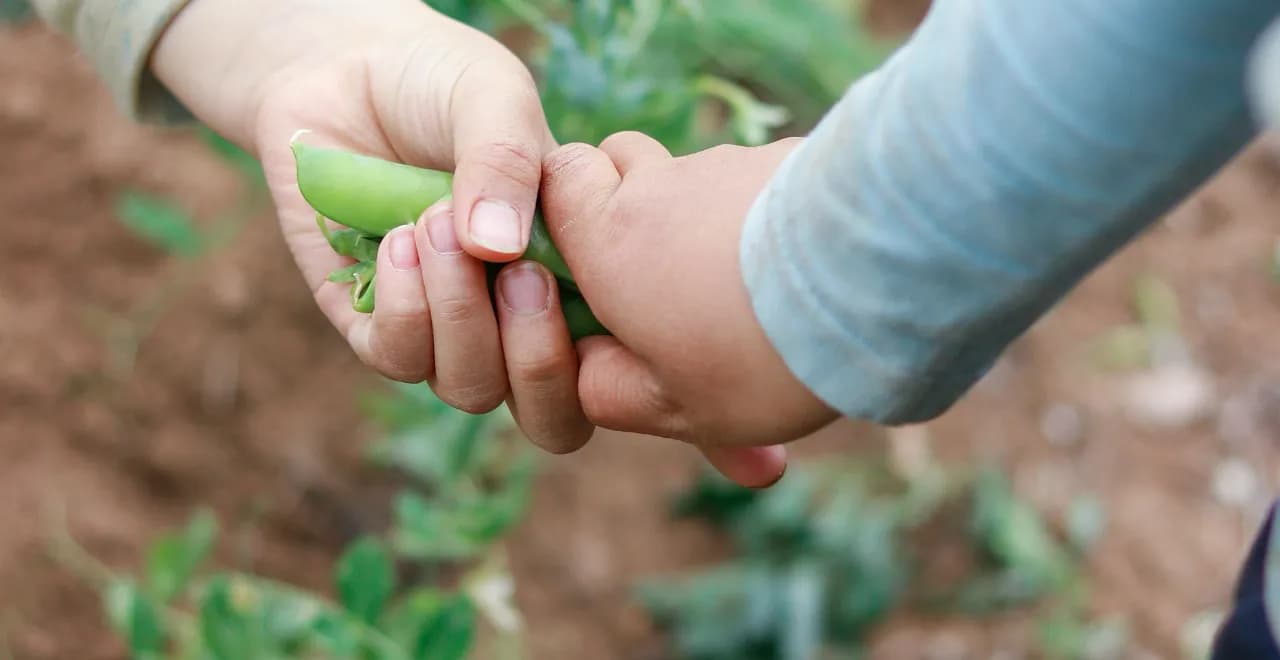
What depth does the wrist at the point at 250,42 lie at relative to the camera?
842mm

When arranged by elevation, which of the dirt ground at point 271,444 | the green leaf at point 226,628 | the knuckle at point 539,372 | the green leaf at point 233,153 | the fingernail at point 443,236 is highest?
the fingernail at point 443,236

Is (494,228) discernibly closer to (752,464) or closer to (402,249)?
(402,249)

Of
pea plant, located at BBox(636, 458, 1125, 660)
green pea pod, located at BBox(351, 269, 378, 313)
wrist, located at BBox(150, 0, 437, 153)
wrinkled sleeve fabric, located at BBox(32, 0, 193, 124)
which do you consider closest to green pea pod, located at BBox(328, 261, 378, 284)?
green pea pod, located at BBox(351, 269, 378, 313)

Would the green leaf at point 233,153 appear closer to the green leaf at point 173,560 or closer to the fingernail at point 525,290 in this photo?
the green leaf at point 173,560

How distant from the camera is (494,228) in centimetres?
63

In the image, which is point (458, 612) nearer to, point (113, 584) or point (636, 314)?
point (636, 314)

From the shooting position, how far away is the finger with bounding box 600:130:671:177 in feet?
2.21

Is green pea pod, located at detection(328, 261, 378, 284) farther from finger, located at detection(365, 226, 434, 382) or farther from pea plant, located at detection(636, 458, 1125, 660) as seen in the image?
pea plant, located at detection(636, 458, 1125, 660)

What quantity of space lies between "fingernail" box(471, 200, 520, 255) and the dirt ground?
84cm

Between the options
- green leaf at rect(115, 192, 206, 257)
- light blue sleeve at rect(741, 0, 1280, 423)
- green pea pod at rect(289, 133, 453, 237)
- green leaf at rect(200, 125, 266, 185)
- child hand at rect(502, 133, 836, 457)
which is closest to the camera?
light blue sleeve at rect(741, 0, 1280, 423)

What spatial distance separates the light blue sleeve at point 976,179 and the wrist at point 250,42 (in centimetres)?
41

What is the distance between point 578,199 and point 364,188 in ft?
0.44

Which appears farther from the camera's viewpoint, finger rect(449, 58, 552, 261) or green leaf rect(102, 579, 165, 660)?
green leaf rect(102, 579, 165, 660)

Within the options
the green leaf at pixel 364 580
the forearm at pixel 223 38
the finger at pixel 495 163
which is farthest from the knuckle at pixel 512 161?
the green leaf at pixel 364 580
